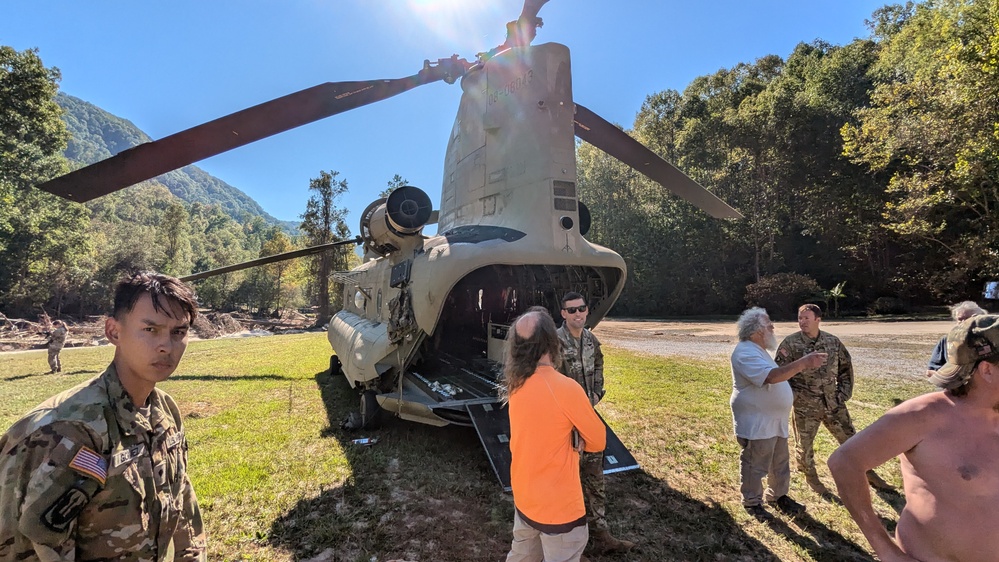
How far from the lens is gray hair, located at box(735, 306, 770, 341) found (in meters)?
3.95

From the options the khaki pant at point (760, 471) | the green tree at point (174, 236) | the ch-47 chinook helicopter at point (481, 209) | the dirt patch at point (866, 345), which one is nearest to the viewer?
the khaki pant at point (760, 471)

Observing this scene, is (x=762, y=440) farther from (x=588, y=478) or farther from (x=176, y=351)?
(x=176, y=351)

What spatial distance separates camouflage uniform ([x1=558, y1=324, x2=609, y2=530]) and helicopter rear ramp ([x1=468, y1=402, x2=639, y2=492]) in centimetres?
38

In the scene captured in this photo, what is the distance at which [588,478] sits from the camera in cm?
342

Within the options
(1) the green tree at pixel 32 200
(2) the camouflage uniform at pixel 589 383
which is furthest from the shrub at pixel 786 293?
(1) the green tree at pixel 32 200

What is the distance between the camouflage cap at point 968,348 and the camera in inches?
64.6

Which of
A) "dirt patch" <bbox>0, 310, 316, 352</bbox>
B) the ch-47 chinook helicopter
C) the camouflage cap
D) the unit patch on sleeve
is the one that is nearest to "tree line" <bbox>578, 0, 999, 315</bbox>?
the ch-47 chinook helicopter

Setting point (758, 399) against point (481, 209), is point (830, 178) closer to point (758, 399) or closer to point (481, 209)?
point (481, 209)

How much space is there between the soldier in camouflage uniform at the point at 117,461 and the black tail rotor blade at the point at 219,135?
2806 millimetres

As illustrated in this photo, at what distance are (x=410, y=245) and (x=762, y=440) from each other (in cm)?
498

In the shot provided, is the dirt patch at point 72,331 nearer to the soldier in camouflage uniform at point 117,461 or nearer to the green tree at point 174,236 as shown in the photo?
the green tree at point 174,236

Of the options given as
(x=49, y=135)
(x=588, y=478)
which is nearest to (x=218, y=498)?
(x=588, y=478)

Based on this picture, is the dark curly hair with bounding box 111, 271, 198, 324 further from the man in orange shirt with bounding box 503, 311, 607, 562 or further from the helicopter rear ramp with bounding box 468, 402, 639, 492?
the helicopter rear ramp with bounding box 468, 402, 639, 492

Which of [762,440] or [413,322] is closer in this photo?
[762,440]
